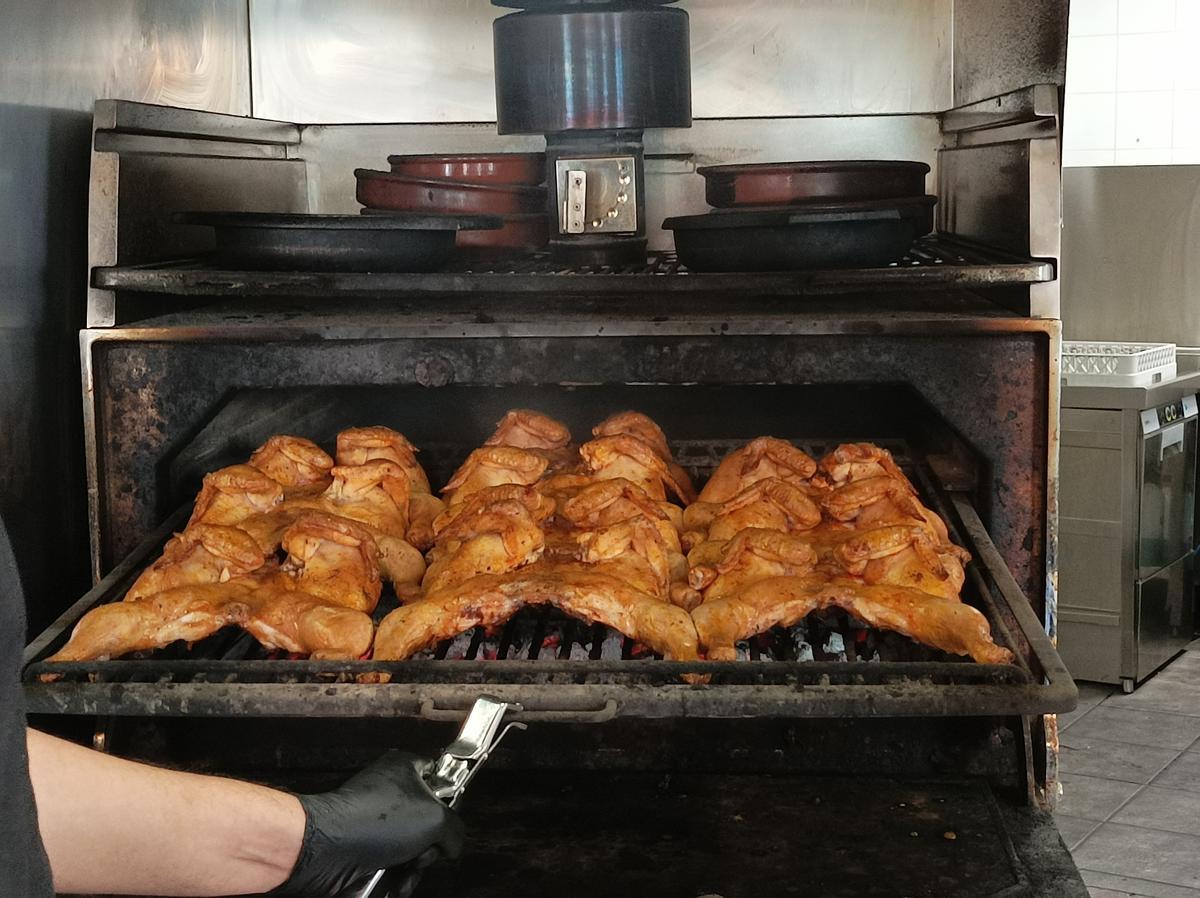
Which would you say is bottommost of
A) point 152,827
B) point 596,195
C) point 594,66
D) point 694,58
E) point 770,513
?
point 152,827

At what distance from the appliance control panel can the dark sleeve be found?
17.5ft

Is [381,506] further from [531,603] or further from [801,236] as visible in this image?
[801,236]

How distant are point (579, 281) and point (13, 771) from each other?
4.73 feet

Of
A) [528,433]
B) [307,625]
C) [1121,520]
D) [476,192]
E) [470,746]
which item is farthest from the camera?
[1121,520]

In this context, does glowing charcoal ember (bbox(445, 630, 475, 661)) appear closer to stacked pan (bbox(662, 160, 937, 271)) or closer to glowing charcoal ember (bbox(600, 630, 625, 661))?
glowing charcoal ember (bbox(600, 630, 625, 661))

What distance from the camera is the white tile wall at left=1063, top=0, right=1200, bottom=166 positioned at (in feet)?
22.1

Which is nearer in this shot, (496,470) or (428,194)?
(496,470)

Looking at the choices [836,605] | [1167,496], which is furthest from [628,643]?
[1167,496]

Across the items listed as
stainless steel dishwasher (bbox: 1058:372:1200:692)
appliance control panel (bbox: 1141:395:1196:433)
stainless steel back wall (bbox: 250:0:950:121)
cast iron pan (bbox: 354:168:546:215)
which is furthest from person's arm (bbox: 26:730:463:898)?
appliance control panel (bbox: 1141:395:1196:433)

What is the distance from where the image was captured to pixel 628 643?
246cm

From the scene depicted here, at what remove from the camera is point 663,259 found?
3.26 meters

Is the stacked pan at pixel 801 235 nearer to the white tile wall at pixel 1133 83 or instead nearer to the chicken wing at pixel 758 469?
the chicken wing at pixel 758 469

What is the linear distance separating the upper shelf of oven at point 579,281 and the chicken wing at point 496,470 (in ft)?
1.11

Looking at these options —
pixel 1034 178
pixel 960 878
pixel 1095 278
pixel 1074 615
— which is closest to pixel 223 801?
pixel 960 878
